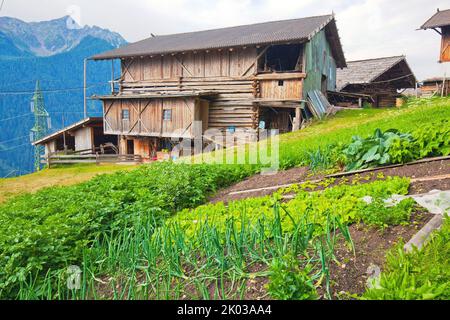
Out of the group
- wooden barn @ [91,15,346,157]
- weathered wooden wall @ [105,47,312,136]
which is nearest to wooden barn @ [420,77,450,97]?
wooden barn @ [91,15,346,157]

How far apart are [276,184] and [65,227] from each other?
14.6 ft

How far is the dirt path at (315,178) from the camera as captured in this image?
479 cm

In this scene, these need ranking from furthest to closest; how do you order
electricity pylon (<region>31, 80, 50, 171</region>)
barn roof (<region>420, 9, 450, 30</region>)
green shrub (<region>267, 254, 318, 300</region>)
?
electricity pylon (<region>31, 80, 50, 171</region>) < barn roof (<region>420, 9, 450, 30</region>) < green shrub (<region>267, 254, 318, 300</region>)

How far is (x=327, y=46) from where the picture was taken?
25422mm

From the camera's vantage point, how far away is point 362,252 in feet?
10.7

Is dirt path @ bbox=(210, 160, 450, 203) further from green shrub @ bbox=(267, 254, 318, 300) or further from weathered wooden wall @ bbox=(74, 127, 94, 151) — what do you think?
weathered wooden wall @ bbox=(74, 127, 94, 151)

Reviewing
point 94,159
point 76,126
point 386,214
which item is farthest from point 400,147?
point 76,126

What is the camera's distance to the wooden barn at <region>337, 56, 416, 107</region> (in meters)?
29.1

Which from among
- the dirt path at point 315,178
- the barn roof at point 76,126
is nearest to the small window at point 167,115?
the barn roof at point 76,126

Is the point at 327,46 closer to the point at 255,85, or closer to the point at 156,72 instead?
the point at 255,85

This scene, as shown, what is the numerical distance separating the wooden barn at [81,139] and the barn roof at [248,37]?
6.23m

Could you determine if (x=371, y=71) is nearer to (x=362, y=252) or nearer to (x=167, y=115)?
(x=167, y=115)

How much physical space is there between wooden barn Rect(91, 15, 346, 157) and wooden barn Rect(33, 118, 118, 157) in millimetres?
3479
